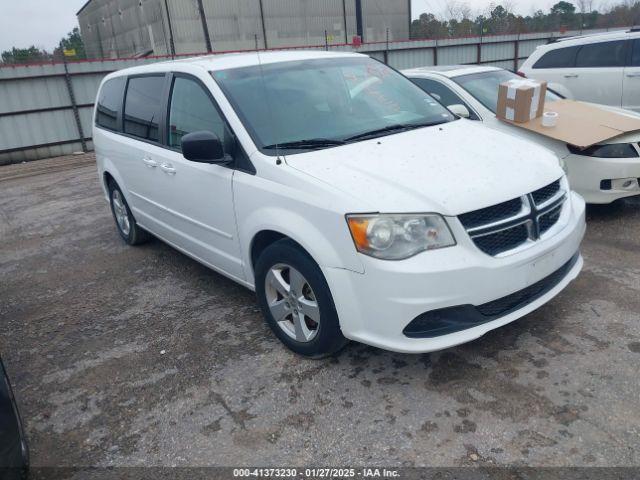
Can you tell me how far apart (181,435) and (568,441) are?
1.87 m

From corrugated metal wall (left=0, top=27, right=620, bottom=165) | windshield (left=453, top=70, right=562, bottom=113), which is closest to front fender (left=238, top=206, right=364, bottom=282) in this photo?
windshield (left=453, top=70, right=562, bottom=113)

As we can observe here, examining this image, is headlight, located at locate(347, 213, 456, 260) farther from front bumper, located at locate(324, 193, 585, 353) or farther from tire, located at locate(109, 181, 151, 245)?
tire, located at locate(109, 181, 151, 245)

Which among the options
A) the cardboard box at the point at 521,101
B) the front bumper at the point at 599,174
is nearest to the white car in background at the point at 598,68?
the cardboard box at the point at 521,101

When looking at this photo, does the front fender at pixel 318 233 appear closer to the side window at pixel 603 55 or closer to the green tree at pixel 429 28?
the side window at pixel 603 55

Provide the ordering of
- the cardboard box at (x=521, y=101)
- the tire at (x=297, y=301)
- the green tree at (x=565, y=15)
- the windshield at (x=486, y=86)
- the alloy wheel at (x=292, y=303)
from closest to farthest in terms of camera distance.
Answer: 1. the tire at (x=297, y=301)
2. the alloy wheel at (x=292, y=303)
3. the cardboard box at (x=521, y=101)
4. the windshield at (x=486, y=86)
5. the green tree at (x=565, y=15)

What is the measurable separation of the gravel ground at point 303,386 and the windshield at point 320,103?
1.36 metres

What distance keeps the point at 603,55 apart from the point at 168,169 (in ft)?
22.1

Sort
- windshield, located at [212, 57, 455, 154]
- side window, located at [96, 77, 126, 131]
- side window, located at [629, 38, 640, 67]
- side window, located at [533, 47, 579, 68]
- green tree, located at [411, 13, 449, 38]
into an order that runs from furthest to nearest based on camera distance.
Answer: green tree, located at [411, 13, 449, 38] < side window, located at [533, 47, 579, 68] < side window, located at [629, 38, 640, 67] < side window, located at [96, 77, 126, 131] < windshield, located at [212, 57, 455, 154]

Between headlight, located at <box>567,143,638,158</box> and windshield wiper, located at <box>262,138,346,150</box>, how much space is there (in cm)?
288

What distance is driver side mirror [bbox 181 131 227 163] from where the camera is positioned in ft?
10.4

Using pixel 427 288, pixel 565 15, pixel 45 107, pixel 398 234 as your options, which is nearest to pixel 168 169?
pixel 398 234

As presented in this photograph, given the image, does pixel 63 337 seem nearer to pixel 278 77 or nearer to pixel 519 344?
pixel 278 77

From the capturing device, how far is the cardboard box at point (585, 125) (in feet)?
15.7

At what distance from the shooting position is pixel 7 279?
517cm
